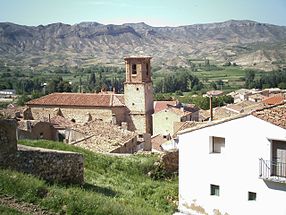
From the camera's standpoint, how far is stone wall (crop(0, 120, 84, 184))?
7.92 metres

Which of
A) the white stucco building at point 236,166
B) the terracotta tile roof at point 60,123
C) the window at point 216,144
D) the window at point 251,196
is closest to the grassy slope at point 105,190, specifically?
the white stucco building at point 236,166

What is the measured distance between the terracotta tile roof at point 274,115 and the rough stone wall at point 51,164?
16.9ft

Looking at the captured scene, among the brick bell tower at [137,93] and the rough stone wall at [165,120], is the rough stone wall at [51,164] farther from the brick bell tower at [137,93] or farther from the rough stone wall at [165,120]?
the brick bell tower at [137,93]

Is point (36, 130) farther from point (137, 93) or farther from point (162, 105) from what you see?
A: point (162, 105)

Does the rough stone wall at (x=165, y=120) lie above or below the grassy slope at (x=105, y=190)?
below

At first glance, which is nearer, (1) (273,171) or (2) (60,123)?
(1) (273,171)

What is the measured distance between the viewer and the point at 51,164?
346 inches

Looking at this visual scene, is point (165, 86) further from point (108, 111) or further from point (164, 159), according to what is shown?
point (164, 159)

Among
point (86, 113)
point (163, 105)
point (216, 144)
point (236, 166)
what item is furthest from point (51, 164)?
point (163, 105)

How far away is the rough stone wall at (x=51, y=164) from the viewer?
8.39 m

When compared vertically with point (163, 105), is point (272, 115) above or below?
above

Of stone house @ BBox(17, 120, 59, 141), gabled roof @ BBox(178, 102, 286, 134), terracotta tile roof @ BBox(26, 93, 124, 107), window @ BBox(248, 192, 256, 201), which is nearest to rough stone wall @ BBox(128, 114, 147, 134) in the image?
terracotta tile roof @ BBox(26, 93, 124, 107)

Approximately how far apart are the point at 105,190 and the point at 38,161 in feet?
7.84

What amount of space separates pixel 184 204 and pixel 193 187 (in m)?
0.67
